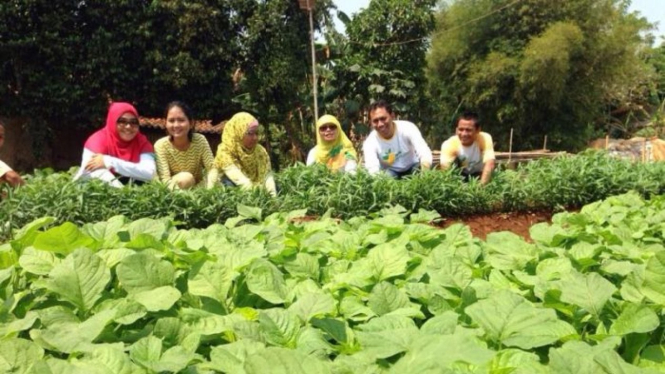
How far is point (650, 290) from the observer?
1.04 m

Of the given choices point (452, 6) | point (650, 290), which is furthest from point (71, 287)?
point (452, 6)

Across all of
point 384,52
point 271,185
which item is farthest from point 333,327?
point 384,52

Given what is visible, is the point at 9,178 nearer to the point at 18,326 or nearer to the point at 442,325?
the point at 18,326

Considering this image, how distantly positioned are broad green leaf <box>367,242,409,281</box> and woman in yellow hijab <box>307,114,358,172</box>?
4640mm

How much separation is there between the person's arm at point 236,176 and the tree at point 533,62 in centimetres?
1727

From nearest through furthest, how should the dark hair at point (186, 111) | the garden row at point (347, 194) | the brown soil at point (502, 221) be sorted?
the garden row at point (347, 194), the brown soil at point (502, 221), the dark hair at point (186, 111)

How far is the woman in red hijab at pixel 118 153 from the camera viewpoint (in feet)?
16.7

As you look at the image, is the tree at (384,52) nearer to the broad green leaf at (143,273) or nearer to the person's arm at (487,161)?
the person's arm at (487,161)

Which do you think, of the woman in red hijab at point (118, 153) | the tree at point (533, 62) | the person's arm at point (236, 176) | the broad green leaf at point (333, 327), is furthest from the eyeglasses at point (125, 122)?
the tree at point (533, 62)

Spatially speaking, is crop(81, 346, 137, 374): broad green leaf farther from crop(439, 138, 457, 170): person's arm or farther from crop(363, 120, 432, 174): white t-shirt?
crop(439, 138, 457, 170): person's arm

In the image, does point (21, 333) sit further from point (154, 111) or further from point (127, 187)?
point (154, 111)

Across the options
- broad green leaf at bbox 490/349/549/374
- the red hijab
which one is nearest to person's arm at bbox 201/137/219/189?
the red hijab

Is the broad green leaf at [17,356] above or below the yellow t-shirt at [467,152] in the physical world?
above

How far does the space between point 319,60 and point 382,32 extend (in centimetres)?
184
